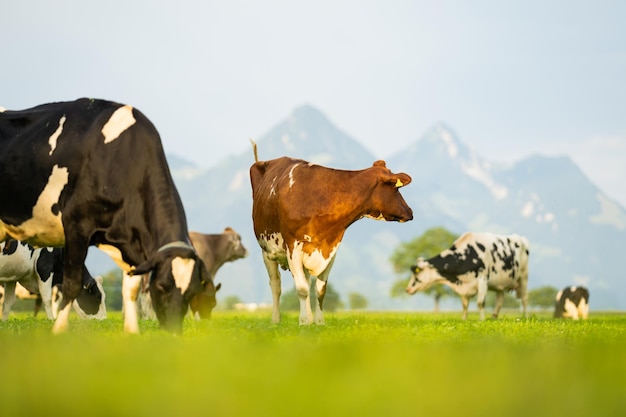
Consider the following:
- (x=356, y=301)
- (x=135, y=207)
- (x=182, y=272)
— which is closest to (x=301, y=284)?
(x=135, y=207)

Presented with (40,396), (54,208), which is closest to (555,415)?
(40,396)

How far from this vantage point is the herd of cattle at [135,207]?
36.6ft

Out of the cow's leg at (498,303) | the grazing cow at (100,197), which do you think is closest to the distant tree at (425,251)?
the cow's leg at (498,303)

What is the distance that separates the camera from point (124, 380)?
5.57 metres

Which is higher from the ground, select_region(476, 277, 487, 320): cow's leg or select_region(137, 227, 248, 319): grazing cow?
select_region(137, 227, 248, 319): grazing cow

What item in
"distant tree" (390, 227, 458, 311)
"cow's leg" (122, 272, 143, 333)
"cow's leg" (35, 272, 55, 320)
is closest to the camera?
"cow's leg" (122, 272, 143, 333)

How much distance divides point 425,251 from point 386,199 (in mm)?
65281

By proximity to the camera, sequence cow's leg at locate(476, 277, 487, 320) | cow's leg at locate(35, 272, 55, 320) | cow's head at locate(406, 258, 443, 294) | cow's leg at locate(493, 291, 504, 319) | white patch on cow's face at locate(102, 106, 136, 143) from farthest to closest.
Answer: cow's head at locate(406, 258, 443, 294), cow's leg at locate(493, 291, 504, 319), cow's leg at locate(476, 277, 487, 320), cow's leg at locate(35, 272, 55, 320), white patch on cow's face at locate(102, 106, 136, 143)

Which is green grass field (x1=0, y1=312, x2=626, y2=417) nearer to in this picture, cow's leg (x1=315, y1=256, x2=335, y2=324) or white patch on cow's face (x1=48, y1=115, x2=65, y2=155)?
white patch on cow's face (x1=48, y1=115, x2=65, y2=155)

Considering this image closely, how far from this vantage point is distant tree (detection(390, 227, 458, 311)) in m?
79.5

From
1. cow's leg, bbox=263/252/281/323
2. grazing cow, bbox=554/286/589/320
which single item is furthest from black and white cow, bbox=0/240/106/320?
grazing cow, bbox=554/286/589/320

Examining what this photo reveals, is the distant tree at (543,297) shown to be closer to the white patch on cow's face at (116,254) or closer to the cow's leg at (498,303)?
the cow's leg at (498,303)

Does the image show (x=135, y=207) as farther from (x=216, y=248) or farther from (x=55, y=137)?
(x=216, y=248)

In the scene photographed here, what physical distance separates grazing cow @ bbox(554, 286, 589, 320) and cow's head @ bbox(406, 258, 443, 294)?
10.9 m
